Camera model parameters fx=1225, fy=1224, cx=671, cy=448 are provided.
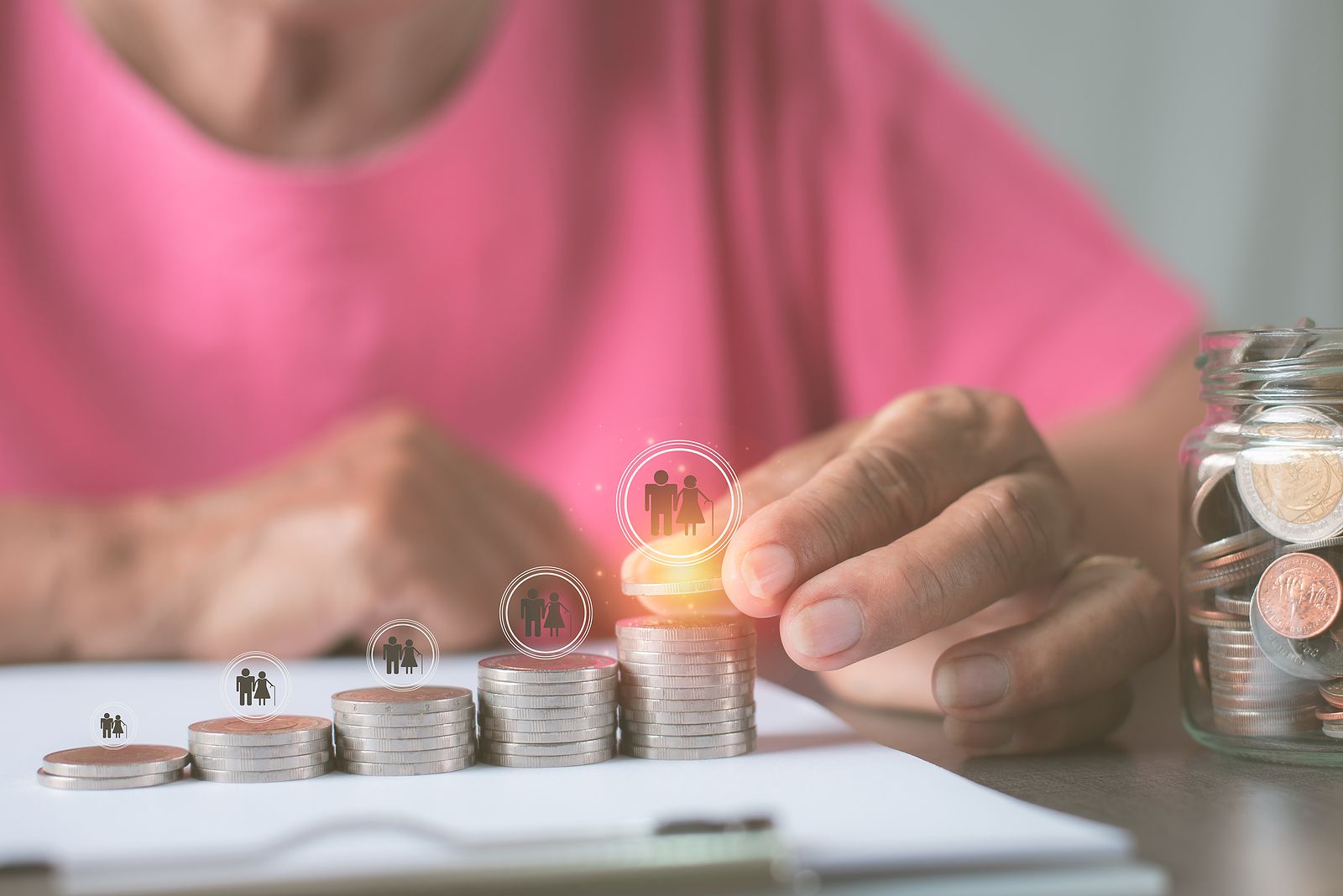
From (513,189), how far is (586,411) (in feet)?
1.12

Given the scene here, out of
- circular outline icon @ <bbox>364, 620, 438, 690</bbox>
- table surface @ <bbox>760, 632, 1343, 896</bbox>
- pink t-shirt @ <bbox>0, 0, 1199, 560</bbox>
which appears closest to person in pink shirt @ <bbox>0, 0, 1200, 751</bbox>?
pink t-shirt @ <bbox>0, 0, 1199, 560</bbox>

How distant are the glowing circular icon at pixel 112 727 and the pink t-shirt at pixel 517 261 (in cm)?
94

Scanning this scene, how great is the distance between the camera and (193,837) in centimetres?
53

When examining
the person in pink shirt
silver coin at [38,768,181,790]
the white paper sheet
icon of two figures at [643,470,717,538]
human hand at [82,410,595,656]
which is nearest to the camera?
the white paper sheet

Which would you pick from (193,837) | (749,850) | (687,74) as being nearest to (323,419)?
(687,74)

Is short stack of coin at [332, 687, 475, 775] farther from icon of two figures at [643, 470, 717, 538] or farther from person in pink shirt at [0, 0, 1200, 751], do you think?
person in pink shirt at [0, 0, 1200, 751]

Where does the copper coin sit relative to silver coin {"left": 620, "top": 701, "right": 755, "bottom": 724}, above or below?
above

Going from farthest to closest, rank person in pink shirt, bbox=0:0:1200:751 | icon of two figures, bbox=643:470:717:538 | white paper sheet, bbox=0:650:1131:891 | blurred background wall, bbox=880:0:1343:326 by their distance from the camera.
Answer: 1. blurred background wall, bbox=880:0:1343:326
2. person in pink shirt, bbox=0:0:1200:751
3. icon of two figures, bbox=643:470:717:538
4. white paper sheet, bbox=0:650:1131:891

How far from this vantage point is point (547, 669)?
0.71 metres

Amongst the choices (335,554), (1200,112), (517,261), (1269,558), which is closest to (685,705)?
(1269,558)

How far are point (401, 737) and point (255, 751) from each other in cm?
8

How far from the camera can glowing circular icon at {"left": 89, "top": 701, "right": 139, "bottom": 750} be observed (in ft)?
2.45

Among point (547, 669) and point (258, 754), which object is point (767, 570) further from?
point (258, 754)

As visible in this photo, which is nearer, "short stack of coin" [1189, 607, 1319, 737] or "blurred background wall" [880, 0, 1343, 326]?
"short stack of coin" [1189, 607, 1319, 737]
